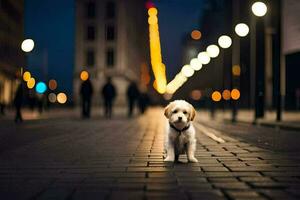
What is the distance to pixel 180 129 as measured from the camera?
7.61 metres

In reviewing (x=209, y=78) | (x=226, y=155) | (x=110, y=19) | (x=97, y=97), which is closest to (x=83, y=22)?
(x=110, y=19)

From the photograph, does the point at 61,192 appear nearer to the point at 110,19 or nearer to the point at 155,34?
the point at 110,19

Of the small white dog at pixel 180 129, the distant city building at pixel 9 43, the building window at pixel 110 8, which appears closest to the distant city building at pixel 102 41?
the building window at pixel 110 8

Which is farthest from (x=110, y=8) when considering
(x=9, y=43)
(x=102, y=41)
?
(x=9, y=43)

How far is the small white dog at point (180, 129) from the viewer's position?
7.43 metres

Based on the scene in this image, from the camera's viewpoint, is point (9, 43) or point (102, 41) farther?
point (102, 41)

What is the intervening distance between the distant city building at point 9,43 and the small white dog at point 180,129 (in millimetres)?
55569

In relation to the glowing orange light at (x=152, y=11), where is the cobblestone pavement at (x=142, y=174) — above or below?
below

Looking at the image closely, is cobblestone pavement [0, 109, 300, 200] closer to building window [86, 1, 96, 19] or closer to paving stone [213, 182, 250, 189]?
paving stone [213, 182, 250, 189]

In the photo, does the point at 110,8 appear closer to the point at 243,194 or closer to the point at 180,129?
the point at 180,129

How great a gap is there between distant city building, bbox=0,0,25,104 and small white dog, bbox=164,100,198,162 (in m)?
55.6

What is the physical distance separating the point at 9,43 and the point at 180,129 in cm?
6510

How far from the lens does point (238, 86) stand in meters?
84.1

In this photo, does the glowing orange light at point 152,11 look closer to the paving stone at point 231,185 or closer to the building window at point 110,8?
the building window at point 110,8
